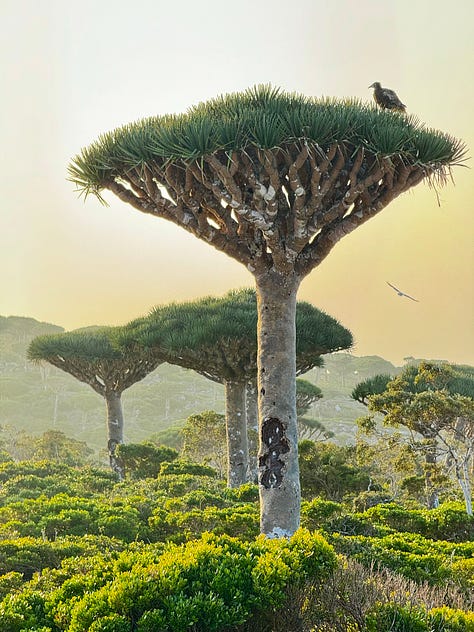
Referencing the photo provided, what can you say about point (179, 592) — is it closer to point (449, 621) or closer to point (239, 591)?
point (239, 591)

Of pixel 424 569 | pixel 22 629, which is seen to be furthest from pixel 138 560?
pixel 424 569

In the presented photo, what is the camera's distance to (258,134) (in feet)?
24.6

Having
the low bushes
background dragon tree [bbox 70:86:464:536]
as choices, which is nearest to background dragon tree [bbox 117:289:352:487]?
background dragon tree [bbox 70:86:464:536]

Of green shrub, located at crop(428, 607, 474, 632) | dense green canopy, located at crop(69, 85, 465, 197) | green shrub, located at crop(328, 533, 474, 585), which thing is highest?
dense green canopy, located at crop(69, 85, 465, 197)

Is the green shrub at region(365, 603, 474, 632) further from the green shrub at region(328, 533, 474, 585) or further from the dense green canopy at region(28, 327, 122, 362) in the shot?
the dense green canopy at region(28, 327, 122, 362)

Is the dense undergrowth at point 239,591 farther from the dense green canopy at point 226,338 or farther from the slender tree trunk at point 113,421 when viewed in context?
the slender tree trunk at point 113,421

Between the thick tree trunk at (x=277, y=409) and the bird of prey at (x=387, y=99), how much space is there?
3.95m

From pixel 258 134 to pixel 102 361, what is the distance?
17755 mm

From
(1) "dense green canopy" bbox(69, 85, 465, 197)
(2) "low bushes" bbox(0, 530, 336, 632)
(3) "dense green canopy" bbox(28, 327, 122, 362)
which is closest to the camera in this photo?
(2) "low bushes" bbox(0, 530, 336, 632)

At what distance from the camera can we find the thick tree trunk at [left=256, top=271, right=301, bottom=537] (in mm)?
7863

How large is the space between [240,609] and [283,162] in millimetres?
6199

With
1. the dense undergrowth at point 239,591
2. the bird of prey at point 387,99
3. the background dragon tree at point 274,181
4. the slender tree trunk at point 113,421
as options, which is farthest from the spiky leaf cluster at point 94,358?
the dense undergrowth at point 239,591

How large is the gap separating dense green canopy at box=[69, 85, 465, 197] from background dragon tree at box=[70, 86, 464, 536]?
0.06 ft

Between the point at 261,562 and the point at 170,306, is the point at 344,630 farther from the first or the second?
the point at 170,306
